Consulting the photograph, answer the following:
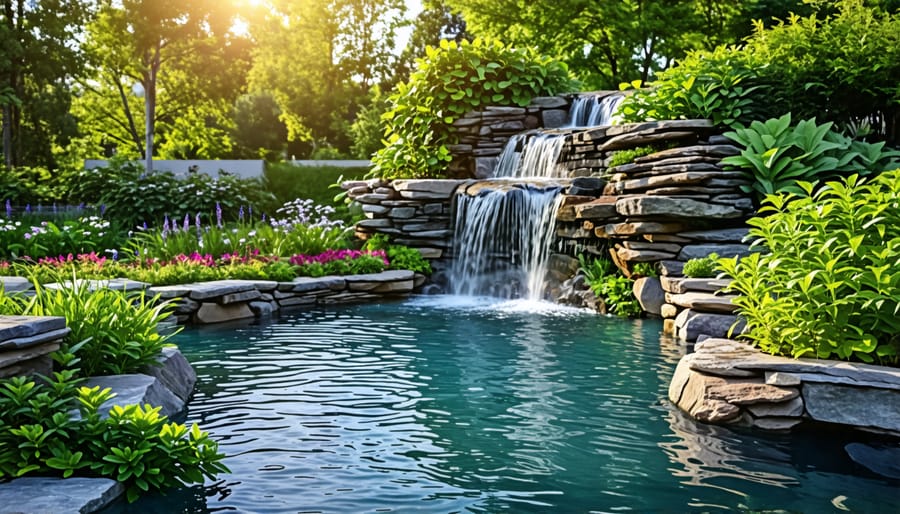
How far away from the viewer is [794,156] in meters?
9.71

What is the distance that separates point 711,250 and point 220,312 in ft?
19.8

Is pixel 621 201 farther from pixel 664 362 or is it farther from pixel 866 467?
pixel 866 467

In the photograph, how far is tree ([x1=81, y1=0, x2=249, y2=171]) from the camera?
1067 inches

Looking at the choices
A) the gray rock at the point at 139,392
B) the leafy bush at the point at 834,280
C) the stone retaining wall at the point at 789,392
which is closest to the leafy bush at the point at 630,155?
the leafy bush at the point at 834,280

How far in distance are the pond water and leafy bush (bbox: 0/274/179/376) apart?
0.54 meters

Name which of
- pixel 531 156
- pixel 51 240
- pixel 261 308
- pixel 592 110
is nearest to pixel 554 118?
pixel 592 110

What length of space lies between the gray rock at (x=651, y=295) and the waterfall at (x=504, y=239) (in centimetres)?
206

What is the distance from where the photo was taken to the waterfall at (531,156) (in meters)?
12.9

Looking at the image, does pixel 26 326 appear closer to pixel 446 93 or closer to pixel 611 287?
pixel 611 287

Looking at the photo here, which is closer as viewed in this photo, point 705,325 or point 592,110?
point 705,325

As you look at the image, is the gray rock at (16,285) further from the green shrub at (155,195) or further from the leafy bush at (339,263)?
the green shrub at (155,195)

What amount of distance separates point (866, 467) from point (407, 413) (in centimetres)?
272

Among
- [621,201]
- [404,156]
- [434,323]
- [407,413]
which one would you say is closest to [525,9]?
[404,156]

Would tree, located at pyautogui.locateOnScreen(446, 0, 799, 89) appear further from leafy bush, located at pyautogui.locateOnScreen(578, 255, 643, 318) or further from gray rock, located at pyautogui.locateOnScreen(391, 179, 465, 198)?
leafy bush, located at pyautogui.locateOnScreen(578, 255, 643, 318)
